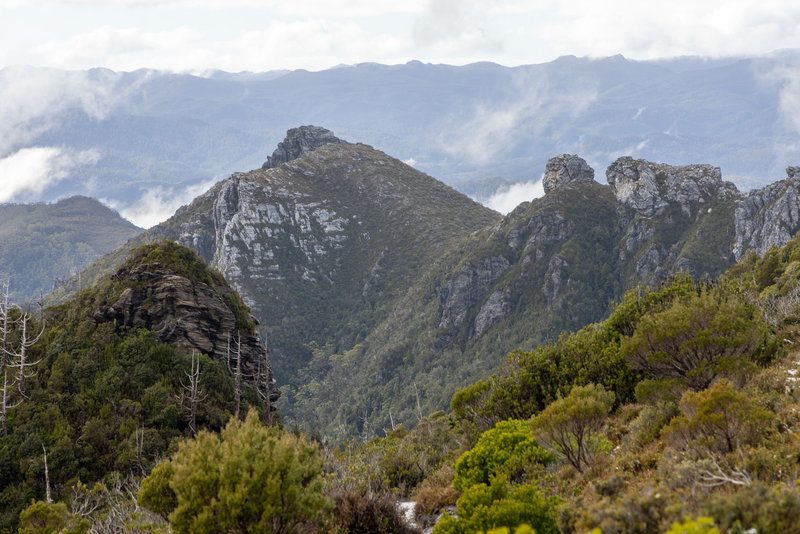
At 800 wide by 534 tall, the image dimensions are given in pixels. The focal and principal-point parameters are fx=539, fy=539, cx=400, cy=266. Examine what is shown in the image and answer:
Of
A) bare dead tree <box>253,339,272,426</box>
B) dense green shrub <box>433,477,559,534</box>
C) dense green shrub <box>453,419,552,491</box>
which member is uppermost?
dense green shrub <box>433,477,559,534</box>

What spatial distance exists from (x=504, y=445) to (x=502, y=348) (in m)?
153

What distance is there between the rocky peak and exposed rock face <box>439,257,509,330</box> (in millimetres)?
46636

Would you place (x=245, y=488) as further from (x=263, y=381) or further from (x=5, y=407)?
(x=263, y=381)

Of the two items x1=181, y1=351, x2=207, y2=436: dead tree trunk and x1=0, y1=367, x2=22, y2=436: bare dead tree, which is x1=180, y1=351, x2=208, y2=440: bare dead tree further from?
x1=0, y1=367, x2=22, y2=436: bare dead tree

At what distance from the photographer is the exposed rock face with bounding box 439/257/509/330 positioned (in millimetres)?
186750

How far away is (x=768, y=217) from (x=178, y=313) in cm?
14380

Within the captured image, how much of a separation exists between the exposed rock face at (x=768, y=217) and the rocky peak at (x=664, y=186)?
55.0 feet

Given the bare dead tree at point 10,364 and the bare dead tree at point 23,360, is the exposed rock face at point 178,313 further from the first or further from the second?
the bare dead tree at point 10,364

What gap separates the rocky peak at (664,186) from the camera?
537 feet

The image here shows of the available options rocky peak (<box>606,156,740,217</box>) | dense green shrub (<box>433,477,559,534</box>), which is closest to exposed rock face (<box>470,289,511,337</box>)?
rocky peak (<box>606,156,740,217</box>)

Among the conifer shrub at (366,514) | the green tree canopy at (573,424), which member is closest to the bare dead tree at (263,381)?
the conifer shrub at (366,514)

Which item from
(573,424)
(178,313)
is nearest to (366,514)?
(573,424)

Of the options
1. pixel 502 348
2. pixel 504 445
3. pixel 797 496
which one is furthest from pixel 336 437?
pixel 797 496

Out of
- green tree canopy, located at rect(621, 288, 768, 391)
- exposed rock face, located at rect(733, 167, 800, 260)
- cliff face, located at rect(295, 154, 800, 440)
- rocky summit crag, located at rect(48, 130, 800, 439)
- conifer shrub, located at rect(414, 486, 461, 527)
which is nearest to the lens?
conifer shrub, located at rect(414, 486, 461, 527)
